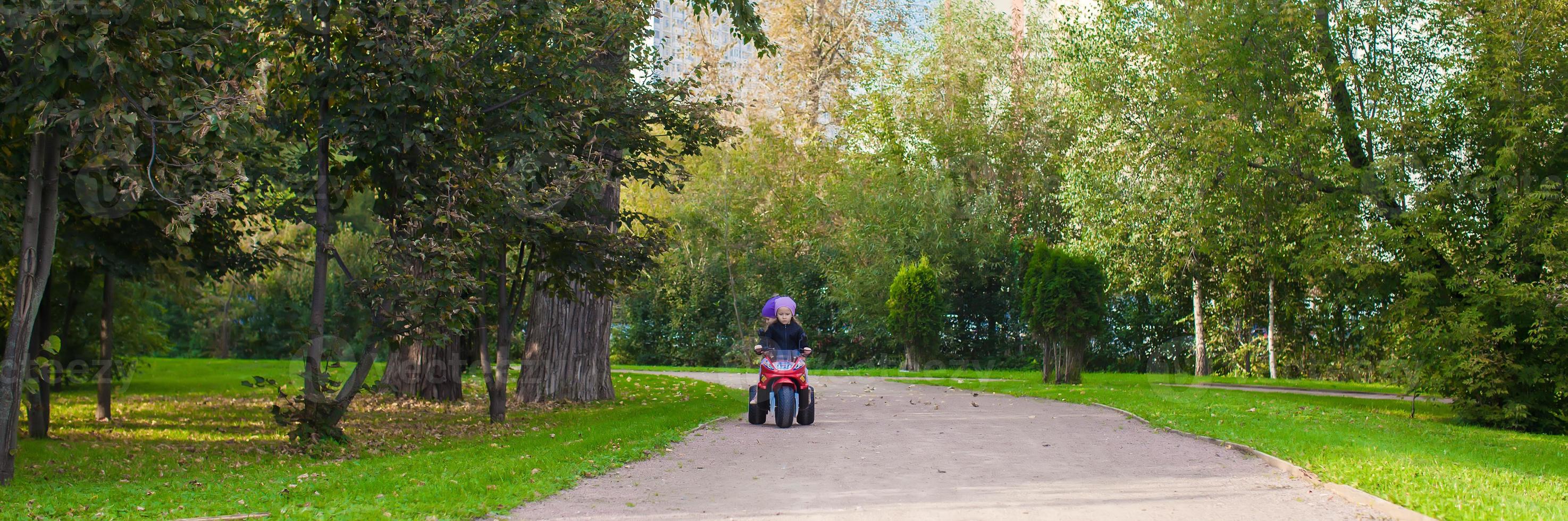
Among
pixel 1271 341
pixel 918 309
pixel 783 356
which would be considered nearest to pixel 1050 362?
pixel 918 309

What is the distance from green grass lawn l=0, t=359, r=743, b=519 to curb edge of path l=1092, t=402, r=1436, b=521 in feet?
17.5

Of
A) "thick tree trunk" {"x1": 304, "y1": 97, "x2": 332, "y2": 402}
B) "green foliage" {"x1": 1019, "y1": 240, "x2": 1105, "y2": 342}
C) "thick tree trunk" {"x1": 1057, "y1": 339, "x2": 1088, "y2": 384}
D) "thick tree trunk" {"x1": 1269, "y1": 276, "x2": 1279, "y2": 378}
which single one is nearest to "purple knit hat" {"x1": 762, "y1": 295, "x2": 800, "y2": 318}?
"thick tree trunk" {"x1": 304, "y1": 97, "x2": 332, "y2": 402}

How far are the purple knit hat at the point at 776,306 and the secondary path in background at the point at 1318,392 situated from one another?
11628mm

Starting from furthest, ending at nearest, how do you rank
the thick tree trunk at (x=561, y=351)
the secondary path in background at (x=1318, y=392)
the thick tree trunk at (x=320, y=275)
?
the secondary path in background at (x=1318, y=392), the thick tree trunk at (x=561, y=351), the thick tree trunk at (x=320, y=275)

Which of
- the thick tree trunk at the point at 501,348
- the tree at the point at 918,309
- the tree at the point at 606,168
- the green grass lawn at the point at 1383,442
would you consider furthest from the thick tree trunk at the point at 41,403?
the tree at the point at 918,309

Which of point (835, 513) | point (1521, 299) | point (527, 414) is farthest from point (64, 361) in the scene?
point (1521, 299)

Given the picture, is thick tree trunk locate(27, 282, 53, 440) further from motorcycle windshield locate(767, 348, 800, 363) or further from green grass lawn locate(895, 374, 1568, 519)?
green grass lawn locate(895, 374, 1568, 519)

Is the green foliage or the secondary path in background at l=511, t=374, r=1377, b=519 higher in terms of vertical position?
the green foliage

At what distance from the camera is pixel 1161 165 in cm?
2472

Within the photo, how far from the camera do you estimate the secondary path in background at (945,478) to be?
→ 7.34 meters

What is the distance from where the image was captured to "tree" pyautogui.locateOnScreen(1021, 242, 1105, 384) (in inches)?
890

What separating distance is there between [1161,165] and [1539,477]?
15395 millimetres

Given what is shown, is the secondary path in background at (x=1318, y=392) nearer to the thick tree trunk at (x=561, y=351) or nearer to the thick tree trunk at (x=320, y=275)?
the thick tree trunk at (x=561, y=351)

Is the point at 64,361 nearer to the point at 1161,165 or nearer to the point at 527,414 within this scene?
the point at 527,414
